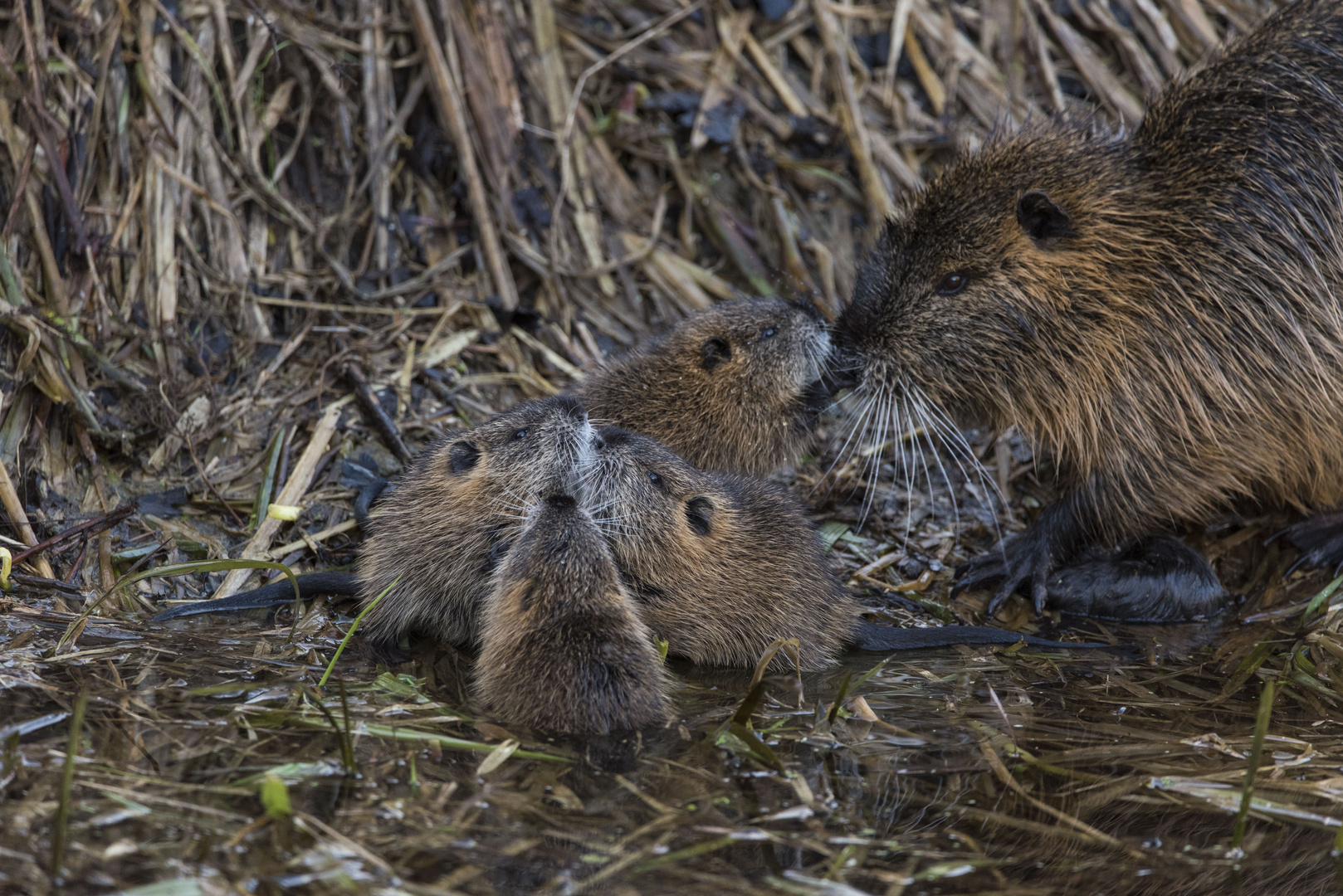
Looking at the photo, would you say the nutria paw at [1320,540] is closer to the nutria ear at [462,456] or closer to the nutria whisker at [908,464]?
the nutria whisker at [908,464]

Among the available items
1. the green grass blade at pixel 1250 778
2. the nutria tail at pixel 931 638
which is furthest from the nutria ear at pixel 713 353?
the green grass blade at pixel 1250 778

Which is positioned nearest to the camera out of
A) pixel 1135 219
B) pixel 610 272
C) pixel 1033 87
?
pixel 1135 219

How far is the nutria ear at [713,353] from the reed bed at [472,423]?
1.97ft

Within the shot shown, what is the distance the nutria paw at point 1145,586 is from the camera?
12.8ft

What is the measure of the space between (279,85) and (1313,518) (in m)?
4.09

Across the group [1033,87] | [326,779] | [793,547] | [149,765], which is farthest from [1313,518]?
[149,765]

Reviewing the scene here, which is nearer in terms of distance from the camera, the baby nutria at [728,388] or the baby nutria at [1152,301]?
the baby nutria at [1152,301]

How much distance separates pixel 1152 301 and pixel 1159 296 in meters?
0.02

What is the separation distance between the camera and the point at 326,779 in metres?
2.48

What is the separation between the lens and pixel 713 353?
13.9 feet

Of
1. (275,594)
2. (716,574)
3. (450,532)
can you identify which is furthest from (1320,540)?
(275,594)

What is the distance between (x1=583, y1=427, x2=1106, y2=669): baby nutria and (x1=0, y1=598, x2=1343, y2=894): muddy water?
0.54ft

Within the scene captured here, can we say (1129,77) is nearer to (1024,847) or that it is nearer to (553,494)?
(553,494)

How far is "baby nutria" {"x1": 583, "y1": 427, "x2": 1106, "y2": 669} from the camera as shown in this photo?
3434 millimetres
